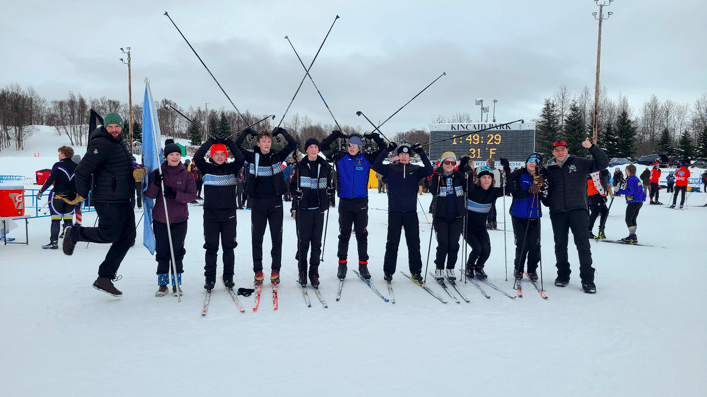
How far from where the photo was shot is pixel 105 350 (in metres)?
3.11

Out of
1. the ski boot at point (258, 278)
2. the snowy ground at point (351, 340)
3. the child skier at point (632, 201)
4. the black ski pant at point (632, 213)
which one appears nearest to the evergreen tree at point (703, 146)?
the child skier at point (632, 201)

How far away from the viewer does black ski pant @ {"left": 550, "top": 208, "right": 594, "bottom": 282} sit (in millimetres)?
4891

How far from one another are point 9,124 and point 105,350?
71804 mm

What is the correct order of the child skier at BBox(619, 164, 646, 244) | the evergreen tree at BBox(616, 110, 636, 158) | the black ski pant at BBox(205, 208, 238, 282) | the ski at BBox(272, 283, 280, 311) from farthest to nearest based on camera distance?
1. the evergreen tree at BBox(616, 110, 636, 158)
2. the child skier at BBox(619, 164, 646, 244)
3. the black ski pant at BBox(205, 208, 238, 282)
4. the ski at BBox(272, 283, 280, 311)

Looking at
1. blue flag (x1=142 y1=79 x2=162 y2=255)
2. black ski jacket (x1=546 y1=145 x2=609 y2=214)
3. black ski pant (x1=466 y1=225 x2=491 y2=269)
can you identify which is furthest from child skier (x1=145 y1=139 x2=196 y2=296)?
black ski jacket (x1=546 y1=145 x2=609 y2=214)

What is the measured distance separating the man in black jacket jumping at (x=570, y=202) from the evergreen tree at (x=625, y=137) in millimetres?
43529

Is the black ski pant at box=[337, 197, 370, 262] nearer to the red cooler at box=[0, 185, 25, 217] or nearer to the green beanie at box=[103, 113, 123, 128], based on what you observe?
the green beanie at box=[103, 113, 123, 128]

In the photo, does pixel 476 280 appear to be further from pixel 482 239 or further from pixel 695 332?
pixel 695 332

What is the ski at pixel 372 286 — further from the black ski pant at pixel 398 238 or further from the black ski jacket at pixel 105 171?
the black ski jacket at pixel 105 171

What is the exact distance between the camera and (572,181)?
5078mm

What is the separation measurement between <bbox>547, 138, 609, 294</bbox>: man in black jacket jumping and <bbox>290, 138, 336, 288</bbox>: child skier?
117 inches

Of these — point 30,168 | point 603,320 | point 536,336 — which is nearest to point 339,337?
point 536,336

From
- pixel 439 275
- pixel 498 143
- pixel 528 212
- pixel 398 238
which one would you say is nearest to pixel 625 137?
pixel 498 143

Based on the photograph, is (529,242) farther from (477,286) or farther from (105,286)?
(105,286)
